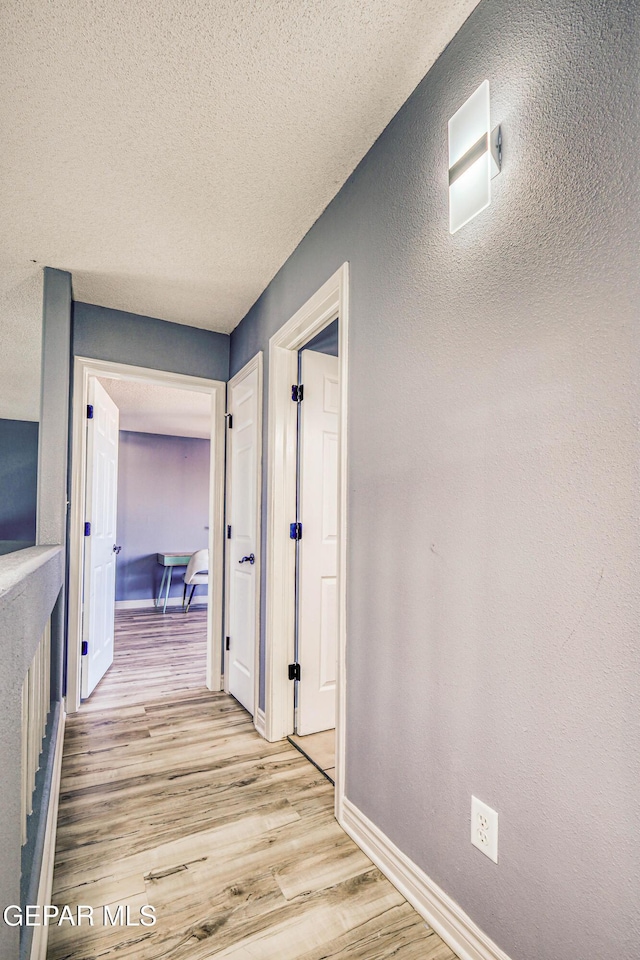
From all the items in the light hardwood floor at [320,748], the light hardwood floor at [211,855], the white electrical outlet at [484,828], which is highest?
the white electrical outlet at [484,828]

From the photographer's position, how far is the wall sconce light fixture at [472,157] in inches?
45.9

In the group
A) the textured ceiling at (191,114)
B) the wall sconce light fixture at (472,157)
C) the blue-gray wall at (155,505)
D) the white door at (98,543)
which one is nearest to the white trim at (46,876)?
the white door at (98,543)

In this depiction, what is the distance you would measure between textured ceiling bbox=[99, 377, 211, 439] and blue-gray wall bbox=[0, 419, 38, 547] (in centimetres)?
114

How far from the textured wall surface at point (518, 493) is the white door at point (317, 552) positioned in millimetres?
943

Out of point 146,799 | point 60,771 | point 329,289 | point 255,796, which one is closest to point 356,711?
point 255,796

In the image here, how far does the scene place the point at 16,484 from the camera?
548cm

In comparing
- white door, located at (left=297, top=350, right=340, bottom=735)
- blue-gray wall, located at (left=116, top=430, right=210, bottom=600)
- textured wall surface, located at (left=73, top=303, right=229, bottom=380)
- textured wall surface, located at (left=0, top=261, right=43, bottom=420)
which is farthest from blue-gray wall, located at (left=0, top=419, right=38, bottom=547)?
white door, located at (left=297, top=350, right=340, bottom=735)

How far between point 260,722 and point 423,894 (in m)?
1.41

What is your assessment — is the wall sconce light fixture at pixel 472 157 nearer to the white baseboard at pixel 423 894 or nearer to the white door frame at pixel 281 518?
the white door frame at pixel 281 518

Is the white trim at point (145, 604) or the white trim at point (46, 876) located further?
the white trim at point (145, 604)

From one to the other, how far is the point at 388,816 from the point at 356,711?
1.07ft

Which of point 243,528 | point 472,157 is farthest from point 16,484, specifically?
point 472,157

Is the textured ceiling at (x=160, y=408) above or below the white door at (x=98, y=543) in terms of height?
above

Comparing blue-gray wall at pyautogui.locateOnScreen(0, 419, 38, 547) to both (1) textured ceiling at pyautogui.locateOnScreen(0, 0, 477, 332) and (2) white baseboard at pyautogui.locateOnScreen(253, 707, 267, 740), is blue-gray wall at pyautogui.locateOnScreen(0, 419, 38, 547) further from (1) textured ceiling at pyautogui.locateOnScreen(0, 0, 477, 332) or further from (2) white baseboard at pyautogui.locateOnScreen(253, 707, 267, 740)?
(2) white baseboard at pyautogui.locateOnScreen(253, 707, 267, 740)
